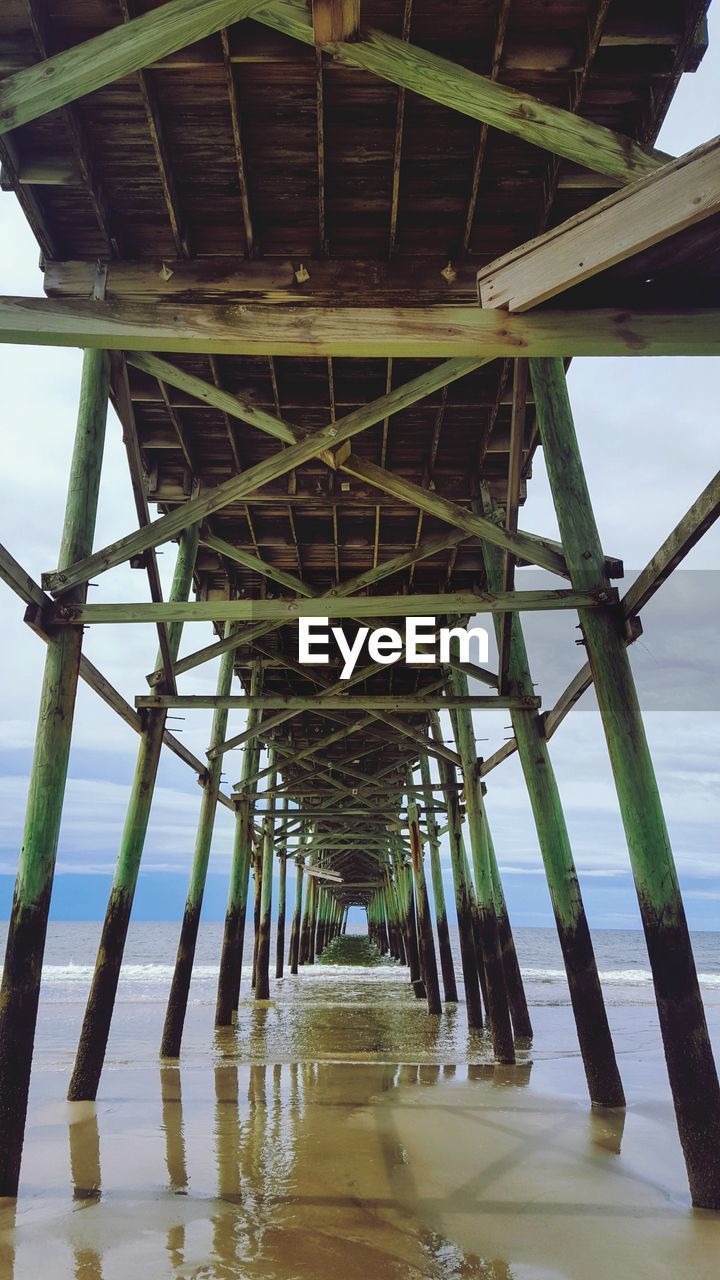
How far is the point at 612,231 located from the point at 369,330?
3.27 ft

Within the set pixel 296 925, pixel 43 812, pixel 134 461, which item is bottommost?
pixel 43 812

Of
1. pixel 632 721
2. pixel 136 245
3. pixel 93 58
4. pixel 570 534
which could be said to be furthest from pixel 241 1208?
pixel 136 245

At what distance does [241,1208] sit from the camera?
4074mm

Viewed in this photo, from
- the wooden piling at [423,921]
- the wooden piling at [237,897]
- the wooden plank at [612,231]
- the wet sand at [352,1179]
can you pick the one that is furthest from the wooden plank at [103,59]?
the wooden piling at [423,921]

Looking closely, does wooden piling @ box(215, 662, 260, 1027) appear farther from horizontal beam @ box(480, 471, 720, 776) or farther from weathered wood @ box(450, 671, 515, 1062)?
horizontal beam @ box(480, 471, 720, 776)

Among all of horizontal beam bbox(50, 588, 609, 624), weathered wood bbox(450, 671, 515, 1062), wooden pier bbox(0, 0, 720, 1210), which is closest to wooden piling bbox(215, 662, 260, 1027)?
weathered wood bbox(450, 671, 515, 1062)

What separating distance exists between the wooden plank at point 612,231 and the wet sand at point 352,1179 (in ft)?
12.2

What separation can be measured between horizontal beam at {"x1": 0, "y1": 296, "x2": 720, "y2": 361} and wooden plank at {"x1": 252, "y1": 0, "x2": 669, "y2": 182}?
74cm

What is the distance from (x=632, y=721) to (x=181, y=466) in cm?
506

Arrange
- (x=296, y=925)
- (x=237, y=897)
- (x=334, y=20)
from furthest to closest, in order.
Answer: (x=296, y=925) → (x=237, y=897) → (x=334, y=20)

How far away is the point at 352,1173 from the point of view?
4664 mm

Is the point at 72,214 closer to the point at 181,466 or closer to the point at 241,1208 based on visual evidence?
the point at 181,466

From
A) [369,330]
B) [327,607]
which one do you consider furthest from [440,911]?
[369,330]

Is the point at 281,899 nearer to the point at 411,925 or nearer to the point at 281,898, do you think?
the point at 281,898
